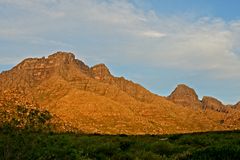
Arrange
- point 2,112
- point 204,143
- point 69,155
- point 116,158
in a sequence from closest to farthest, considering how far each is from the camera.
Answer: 1. point 2,112
2. point 69,155
3. point 116,158
4. point 204,143

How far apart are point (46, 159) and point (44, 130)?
2084mm

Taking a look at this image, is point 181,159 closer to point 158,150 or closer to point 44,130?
point 44,130

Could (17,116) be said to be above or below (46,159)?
above

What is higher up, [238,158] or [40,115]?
[40,115]

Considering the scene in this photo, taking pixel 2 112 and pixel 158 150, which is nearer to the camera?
pixel 2 112

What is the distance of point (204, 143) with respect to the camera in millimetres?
35594

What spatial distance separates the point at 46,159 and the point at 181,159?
249 inches

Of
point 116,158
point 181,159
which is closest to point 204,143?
point 116,158

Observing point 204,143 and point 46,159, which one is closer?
point 46,159

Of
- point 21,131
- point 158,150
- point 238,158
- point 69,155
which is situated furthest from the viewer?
point 158,150

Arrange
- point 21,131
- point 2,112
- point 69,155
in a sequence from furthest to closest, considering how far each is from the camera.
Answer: point 69,155 < point 21,131 < point 2,112

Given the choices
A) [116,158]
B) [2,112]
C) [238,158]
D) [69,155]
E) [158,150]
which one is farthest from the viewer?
[158,150]

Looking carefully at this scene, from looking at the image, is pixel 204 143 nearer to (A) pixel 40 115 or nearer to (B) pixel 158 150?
(B) pixel 158 150

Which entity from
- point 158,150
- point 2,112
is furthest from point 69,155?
point 158,150
